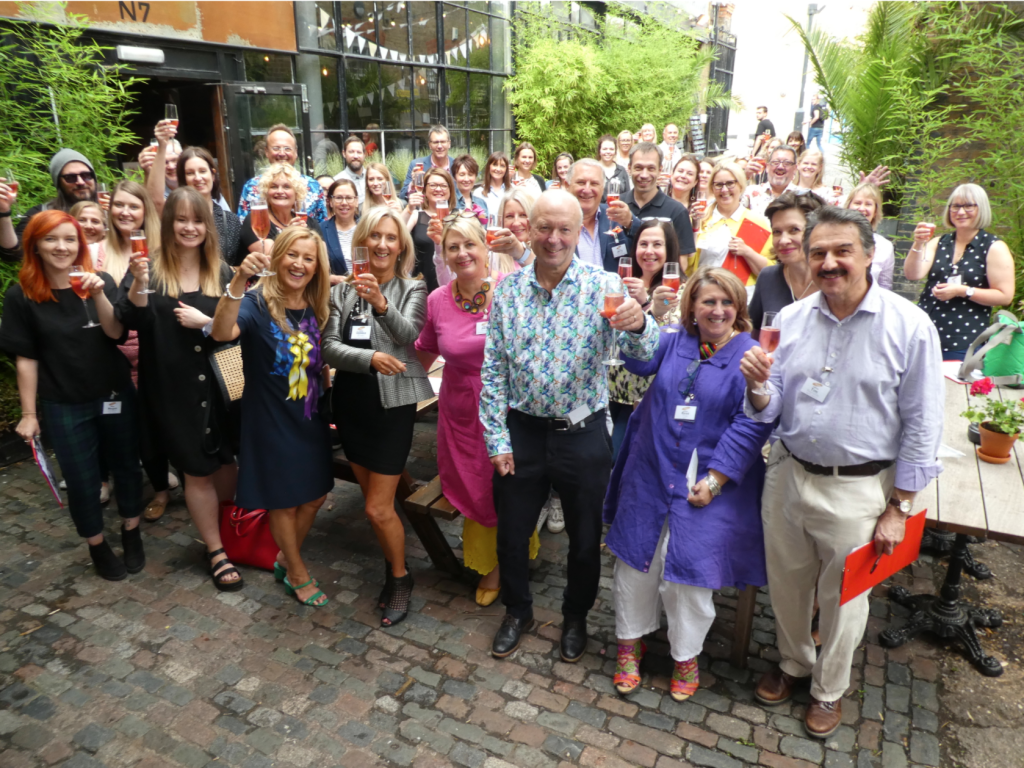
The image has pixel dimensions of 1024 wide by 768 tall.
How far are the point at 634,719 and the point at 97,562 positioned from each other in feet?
10.2

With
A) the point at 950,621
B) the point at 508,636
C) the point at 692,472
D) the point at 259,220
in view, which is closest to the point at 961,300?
the point at 950,621

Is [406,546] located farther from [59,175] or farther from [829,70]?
[829,70]

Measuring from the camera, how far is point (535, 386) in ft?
10.0

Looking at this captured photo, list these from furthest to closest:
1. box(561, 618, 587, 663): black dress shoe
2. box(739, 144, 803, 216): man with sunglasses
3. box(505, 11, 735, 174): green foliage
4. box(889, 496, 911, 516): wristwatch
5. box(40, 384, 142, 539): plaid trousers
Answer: box(505, 11, 735, 174): green foliage < box(739, 144, 803, 216): man with sunglasses < box(40, 384, 142, 539): plaid trousers < box(561, 618, 587, 663): black dress shoe < box(889, 496, 911, 516): wristwatch

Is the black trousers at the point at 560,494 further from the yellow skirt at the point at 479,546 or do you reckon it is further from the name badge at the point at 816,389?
the name badge at the point at 816,389

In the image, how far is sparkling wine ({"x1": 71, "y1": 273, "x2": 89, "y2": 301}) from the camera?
3503mm

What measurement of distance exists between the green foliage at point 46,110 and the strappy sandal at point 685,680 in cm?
549

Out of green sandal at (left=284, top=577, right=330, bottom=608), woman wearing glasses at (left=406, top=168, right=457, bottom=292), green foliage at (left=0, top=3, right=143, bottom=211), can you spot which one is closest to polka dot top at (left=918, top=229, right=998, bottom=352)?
woman wearing glasses at (left=406, top=168, right=457, bottom=292)

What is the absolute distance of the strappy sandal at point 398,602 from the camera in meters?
3.71

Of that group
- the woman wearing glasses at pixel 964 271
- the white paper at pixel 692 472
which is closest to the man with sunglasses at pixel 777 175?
the woman wearing glasses at pixel 964 271

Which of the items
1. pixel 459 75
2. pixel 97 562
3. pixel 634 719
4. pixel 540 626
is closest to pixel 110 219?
pixel 97 562

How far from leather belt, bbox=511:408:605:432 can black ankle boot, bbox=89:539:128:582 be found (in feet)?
8.79

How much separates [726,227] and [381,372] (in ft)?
10.3

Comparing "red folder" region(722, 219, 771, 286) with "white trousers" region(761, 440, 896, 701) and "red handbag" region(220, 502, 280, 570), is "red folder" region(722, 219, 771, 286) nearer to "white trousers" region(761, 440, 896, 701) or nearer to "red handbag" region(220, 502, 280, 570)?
"white trousers" region(761, 440, 896, 701)
